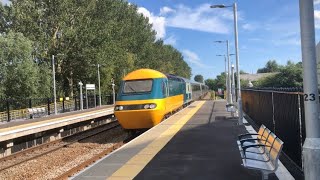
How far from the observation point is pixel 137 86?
19.8 metres

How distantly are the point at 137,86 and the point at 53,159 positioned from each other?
542cm

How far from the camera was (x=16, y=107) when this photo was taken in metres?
46.0

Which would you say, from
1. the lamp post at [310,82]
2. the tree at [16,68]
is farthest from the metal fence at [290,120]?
the tree at [16,68]

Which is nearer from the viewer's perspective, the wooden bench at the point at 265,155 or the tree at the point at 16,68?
the wooden bench at the point at 265,155

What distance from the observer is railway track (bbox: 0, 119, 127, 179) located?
43.0ft

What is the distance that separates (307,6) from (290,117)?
5.27 m

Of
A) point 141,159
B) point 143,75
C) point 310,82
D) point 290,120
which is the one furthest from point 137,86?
point 310,82

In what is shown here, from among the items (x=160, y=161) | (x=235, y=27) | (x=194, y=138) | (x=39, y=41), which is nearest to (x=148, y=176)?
(x=160, y=161)

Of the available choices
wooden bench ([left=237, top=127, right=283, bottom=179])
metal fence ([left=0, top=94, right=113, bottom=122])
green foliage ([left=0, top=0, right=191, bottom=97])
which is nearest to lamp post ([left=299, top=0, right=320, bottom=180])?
wooden bench ([left=237, top=127, right=283, bottom=179])

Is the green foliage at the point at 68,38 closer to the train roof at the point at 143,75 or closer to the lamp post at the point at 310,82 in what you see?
the train roof at the point at 143,75

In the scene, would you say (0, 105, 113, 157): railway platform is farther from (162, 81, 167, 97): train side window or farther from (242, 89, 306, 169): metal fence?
(242, 89, 306, 169): metal fence

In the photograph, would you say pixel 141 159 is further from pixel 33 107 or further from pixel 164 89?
pixel 33 107

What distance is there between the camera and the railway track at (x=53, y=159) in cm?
1311

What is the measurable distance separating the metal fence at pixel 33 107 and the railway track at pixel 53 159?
1737 centimetres
